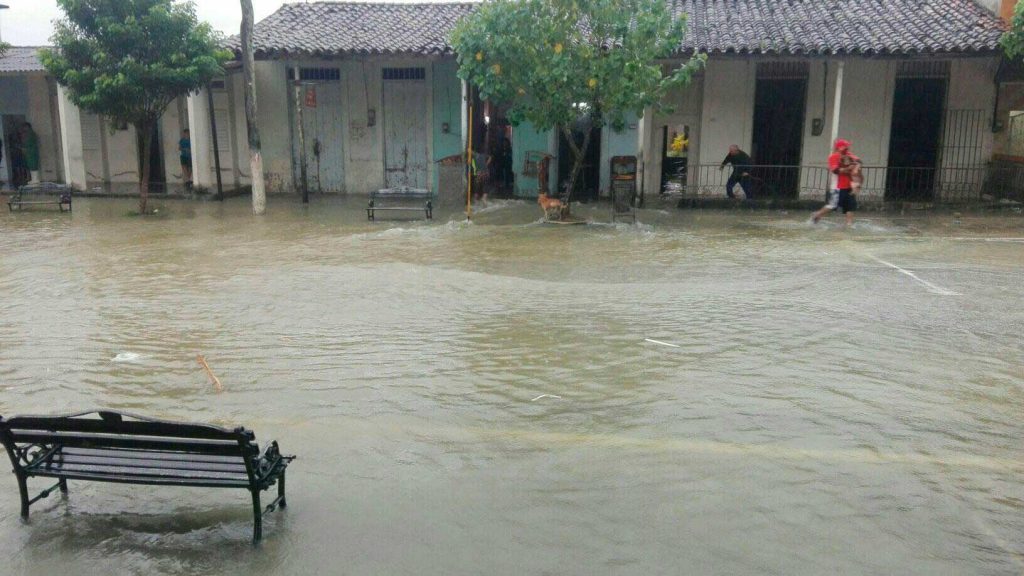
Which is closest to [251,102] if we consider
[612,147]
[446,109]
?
[446,109]

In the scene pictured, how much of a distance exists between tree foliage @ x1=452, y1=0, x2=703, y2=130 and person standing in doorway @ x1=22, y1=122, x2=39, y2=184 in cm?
1372

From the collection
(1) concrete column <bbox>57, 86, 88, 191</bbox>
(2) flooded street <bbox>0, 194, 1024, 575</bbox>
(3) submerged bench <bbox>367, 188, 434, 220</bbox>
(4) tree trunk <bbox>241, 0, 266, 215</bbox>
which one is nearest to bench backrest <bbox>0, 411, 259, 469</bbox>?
(2) flooded street <bbox>0, 194, 1024, 575</bbox>

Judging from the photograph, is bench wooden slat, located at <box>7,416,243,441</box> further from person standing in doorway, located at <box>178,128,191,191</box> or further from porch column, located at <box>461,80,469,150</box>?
person standing in doorway, located at <box>178,128,191,191</box>

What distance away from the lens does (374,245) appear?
12828 mm

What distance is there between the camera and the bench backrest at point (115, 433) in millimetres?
4027

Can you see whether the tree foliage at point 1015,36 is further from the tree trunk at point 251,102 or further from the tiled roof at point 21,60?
the tiled roof at point 21,60

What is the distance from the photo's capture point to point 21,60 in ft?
68.6

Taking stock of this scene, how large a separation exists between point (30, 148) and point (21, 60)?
227cm

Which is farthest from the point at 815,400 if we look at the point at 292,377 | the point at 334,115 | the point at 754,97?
the point at 334,115

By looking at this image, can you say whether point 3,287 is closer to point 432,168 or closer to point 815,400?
point 815,400

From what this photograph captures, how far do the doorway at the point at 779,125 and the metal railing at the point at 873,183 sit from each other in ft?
0.10

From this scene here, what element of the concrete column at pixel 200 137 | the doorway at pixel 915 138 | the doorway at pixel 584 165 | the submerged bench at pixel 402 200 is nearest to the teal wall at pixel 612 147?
the doorway at pixel 584 165

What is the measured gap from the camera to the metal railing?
1836cm

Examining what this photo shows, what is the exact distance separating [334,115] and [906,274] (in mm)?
14317
